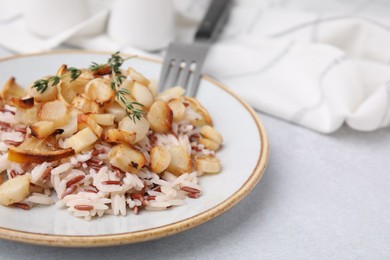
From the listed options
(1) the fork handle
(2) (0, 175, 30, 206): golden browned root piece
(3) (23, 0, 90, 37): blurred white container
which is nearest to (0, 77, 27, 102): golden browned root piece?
(2) (0, 175, 30, 206): golden browned root piece

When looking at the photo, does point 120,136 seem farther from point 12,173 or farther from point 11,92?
point 11,92

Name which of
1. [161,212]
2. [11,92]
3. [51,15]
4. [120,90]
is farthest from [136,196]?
[51,15]

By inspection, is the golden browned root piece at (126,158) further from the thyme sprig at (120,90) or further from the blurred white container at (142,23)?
the blurred white container at (142,23)

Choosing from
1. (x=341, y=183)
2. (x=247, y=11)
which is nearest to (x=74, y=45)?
(x=247, y=11)

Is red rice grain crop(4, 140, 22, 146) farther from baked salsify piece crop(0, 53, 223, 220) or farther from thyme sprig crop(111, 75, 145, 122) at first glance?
thyme sprig crop(111, 75, 145, 122)

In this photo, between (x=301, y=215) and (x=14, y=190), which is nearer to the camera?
(x=14, y=190)
